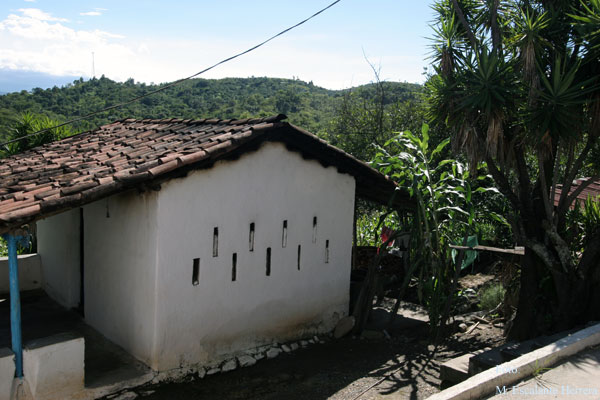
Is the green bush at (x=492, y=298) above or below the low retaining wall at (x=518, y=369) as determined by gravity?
below

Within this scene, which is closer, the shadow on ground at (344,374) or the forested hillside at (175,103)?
the shadow on ground at (344,374)

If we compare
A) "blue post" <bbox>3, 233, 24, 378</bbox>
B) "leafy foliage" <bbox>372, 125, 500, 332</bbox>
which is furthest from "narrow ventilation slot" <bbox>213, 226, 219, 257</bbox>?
"leafy foliage" <bbox>372, 125, 500, 332</bbox>

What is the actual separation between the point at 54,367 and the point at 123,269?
1810 millimetres

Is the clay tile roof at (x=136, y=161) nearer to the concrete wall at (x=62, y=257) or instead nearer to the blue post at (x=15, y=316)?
the blue post at (x=15, y=316)

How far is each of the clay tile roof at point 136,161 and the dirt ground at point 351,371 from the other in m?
2.60

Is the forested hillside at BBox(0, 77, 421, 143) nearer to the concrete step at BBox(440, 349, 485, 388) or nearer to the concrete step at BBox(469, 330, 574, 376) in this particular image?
the concrete step at BBox(469, 330, 574, 376)

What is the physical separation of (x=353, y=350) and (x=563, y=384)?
3569mm

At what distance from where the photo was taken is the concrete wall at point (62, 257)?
29.7ft

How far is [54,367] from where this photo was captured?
583cm

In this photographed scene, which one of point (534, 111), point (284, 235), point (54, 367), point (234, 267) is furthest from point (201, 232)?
point (534, 111)

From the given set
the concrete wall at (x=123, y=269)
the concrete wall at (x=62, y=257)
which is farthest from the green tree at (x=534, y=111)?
the concrete wall at (x=62, y=257)

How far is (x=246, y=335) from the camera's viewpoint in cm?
786

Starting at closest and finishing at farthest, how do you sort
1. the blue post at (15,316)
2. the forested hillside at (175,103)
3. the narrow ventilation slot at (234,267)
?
1. the blue post at (15,316)
2. the narrow ventilation slot at (234,267)
3. the forested hillside at (175,103)

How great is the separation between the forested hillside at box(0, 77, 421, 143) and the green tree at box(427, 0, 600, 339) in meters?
17.9
